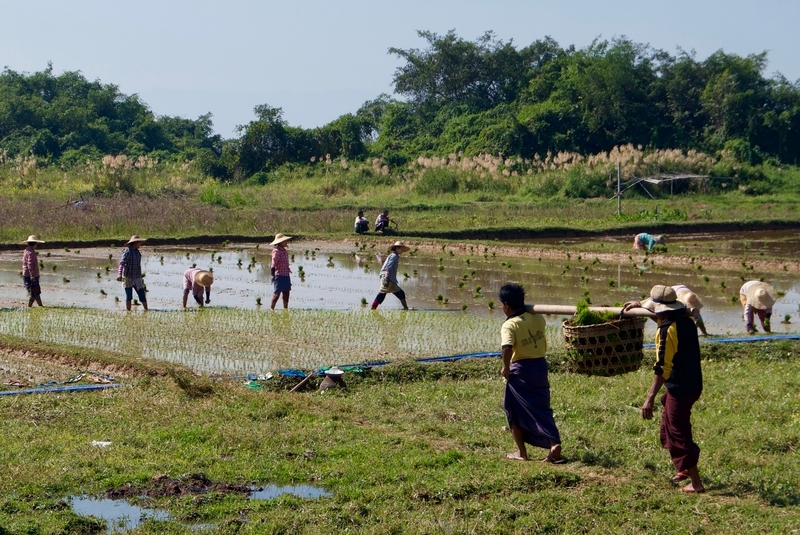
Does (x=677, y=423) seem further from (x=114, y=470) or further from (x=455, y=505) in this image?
(x=114, y=470)

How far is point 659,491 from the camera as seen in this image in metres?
6.54

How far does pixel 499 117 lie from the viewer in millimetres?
52344

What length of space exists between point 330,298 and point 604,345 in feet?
40.3

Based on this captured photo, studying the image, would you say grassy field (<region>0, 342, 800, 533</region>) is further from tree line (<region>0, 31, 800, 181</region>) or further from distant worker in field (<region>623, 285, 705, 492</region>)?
tree line (<region>0, 31, 800, 181</region>)

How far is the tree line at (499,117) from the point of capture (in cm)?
5075

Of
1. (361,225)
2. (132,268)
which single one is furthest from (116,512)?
(361,225)

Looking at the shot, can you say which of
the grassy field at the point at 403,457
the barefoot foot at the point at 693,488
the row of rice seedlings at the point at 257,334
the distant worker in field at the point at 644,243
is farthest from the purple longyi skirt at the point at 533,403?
the distant worker in field at the point at 644,243

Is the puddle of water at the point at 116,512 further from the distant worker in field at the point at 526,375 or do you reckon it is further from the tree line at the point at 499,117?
the tree line at the point at 499,117

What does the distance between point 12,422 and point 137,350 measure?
4.27 meters

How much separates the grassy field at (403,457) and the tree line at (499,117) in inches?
1595

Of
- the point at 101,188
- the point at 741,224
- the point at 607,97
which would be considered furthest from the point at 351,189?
the point at 741,224

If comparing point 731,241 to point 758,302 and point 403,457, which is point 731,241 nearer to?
point 758,302

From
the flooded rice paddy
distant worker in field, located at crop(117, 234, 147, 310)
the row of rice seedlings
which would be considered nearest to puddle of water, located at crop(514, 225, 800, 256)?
the flooded rice paddy

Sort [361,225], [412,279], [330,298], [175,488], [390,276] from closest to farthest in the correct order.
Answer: [175,488] → [390,276] → [330,298] → [412,279] → [361,225]
